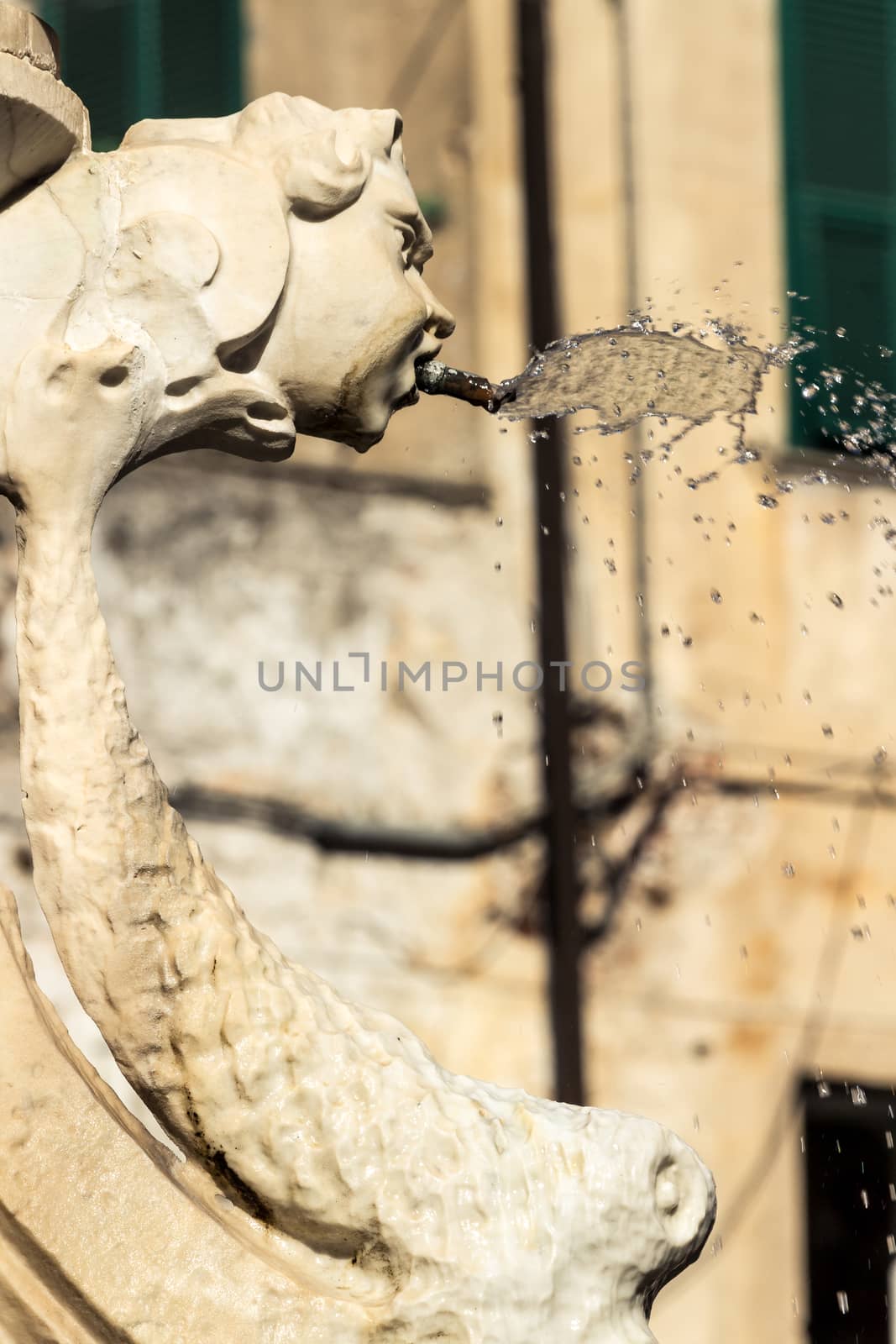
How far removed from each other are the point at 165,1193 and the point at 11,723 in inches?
144

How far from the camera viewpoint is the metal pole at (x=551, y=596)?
6059 mm

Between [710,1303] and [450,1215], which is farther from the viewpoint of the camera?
[710,1303]

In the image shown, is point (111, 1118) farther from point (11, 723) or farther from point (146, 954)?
point (11, 723)

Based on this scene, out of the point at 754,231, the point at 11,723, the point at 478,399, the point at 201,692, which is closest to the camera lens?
the point at 478,399

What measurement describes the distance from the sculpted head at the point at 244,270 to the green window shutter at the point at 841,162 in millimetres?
4400

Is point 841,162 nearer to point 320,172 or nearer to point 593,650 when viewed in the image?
point 593,650

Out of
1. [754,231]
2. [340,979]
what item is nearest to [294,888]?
[340,979]

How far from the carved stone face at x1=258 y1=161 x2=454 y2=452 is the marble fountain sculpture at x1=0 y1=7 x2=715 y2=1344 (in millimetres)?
26

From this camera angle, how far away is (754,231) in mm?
6441

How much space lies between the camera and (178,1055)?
6.20ft

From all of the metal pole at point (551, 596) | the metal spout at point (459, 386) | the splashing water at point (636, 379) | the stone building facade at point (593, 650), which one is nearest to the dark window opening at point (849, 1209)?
the stone building facade at point (593, 650)

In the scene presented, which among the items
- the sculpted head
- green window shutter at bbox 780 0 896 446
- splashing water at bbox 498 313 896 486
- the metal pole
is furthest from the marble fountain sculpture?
green window shutter at bbox 780 0 896 446

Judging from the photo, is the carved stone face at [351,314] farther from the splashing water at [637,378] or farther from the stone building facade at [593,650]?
the stone building facade at [593,650]

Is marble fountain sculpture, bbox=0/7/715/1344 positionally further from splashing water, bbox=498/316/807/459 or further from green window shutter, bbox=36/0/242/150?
green window shutter, bbox=36/0/242/150
